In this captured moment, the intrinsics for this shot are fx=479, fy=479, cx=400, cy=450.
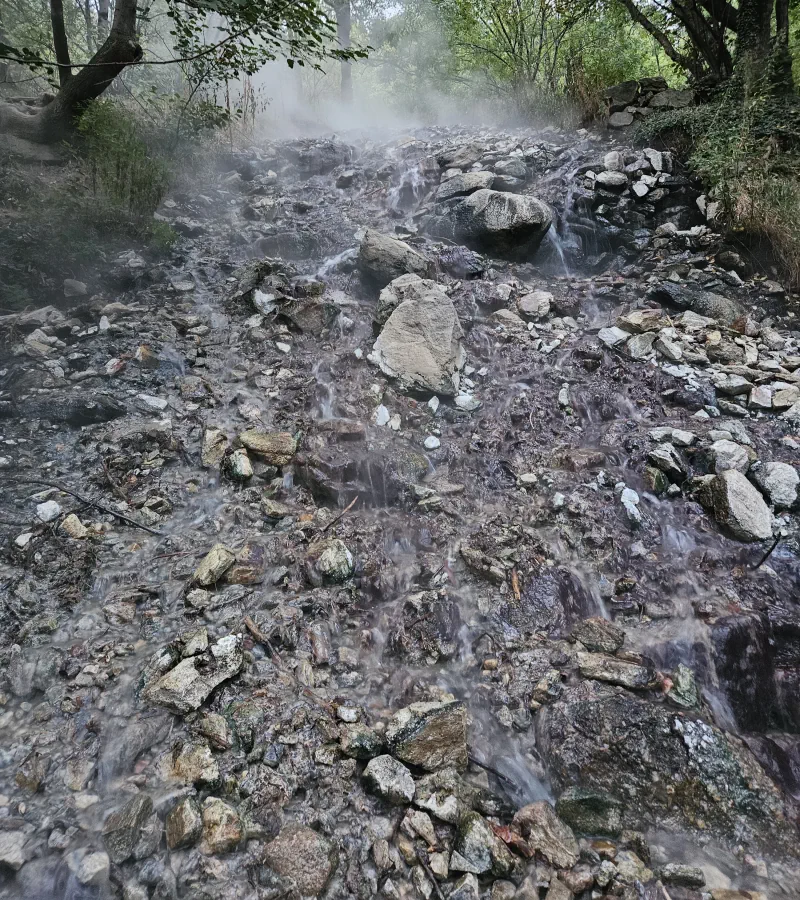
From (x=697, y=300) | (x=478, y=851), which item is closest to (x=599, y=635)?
(x=478, y=851)

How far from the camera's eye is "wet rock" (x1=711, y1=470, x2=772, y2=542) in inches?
122

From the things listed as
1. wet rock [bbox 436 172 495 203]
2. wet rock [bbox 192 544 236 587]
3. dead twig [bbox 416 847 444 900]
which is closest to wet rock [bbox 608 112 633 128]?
wet rock [bbox 436 172 495 203]

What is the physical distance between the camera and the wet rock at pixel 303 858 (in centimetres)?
175

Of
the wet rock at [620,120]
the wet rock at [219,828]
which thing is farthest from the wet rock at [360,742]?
the wet rock at [620,120]

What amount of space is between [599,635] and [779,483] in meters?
1.71

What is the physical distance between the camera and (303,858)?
1797mm

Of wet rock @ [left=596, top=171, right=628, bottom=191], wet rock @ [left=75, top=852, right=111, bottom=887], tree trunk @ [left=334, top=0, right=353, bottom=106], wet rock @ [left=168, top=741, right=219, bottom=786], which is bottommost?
wet rock @ [left=75, top=852, right=111, bottom=887]

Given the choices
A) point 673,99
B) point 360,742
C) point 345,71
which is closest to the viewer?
point 360,742

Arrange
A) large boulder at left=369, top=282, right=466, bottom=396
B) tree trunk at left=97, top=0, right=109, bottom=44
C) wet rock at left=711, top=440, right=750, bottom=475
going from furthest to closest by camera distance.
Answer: tree trunk at left=97, top=0, right=109, bottom=44 < large boulder at left=369, top=282, right=466, bottom=396 < wet rock at left=711, top=440, right=750, bottom=475

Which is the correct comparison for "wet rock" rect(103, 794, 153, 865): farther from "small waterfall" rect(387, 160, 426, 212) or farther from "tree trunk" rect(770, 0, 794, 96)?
"tree trunk" rect(770, 0, 794, 96)

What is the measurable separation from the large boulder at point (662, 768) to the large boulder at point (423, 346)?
107 inches

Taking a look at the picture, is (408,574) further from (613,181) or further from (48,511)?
(613,181)

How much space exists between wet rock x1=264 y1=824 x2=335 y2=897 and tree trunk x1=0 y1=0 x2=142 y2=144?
7342 millimetres

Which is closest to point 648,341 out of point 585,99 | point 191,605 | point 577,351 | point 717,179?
point 577,351
